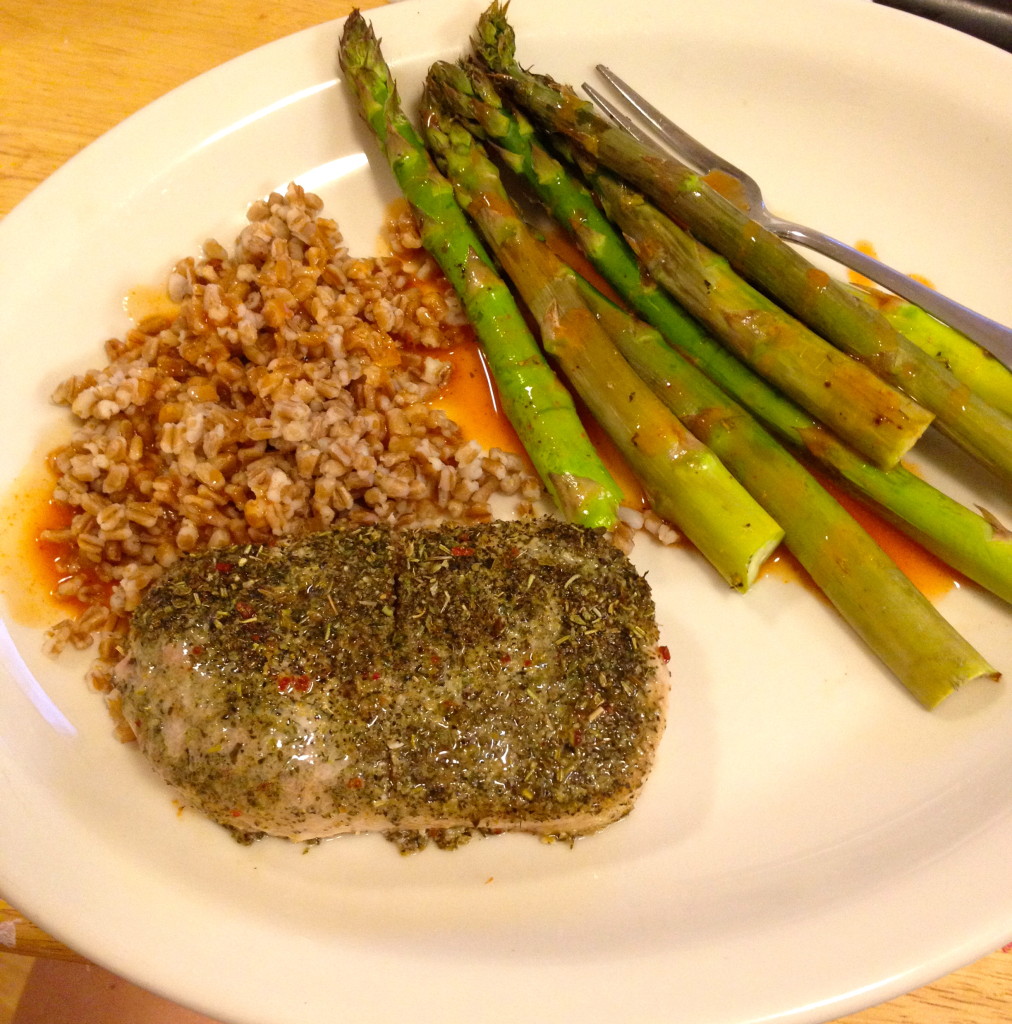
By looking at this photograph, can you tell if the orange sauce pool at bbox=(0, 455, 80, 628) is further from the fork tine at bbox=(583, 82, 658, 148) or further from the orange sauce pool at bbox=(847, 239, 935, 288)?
the orange sauce pool at bbox=(847, 239, 935, 288)

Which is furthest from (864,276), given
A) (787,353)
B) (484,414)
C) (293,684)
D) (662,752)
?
(293,684)

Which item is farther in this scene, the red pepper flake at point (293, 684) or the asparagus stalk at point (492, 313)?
the asparagus stalk at point (492, 313)

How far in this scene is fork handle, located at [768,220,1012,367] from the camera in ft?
9.21

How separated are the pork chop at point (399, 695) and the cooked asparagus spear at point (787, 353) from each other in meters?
0.96

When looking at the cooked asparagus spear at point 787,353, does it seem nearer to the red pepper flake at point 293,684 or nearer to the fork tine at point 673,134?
the fork tine at point 673,134

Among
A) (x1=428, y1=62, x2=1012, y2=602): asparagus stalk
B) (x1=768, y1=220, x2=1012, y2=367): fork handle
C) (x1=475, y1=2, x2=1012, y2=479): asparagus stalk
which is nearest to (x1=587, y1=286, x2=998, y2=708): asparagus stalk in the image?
(x1=428, y1=62, x2=1012, y2=602): asparagus stalk

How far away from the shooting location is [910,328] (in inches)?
112

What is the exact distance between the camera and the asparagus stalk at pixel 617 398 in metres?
2.60

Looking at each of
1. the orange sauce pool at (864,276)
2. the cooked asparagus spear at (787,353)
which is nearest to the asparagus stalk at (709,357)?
the cooked asparagus spear at (787,353)

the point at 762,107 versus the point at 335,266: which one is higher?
the point at 762,107

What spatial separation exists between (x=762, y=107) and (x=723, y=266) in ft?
3.57

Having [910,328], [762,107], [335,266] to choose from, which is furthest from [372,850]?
[762,107]

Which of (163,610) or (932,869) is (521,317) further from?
(932,869)

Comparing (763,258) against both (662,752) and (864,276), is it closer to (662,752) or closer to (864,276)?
(864,276)
